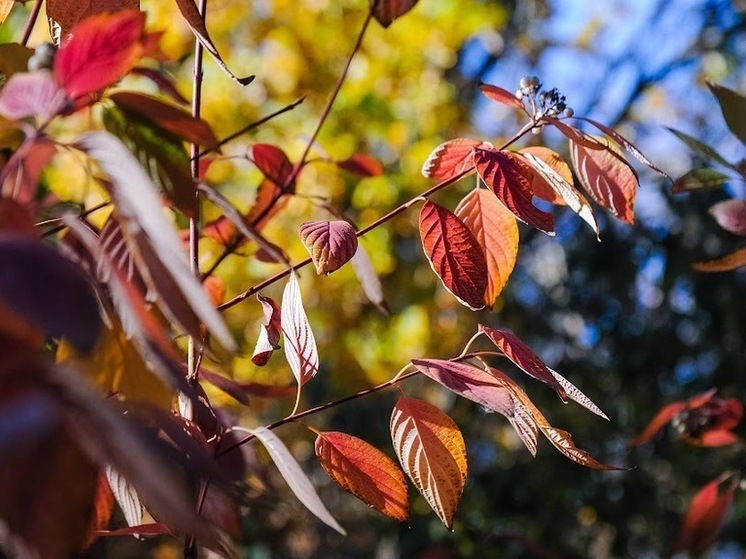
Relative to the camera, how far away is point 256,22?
2.74 metres

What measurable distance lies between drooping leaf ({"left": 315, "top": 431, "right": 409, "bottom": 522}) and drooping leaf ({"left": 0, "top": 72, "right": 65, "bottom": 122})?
28 cm

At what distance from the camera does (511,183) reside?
0.51 m

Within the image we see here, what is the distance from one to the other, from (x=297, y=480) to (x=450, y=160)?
0.87 ft

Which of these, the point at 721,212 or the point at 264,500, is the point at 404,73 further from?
the point at 264,500

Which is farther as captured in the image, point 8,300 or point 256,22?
point 256,22

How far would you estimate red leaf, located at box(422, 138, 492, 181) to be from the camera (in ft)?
1.87

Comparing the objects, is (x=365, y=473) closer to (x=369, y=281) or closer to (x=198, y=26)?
(x=369, y=281)

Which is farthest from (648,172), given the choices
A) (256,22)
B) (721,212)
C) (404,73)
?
(721,212)

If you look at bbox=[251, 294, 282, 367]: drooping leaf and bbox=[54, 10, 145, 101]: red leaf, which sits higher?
bbox=[54, 10, 145, 101]: red leaf

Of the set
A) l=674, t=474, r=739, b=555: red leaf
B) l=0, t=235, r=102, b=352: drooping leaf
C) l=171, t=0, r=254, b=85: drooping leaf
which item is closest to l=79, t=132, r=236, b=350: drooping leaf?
l=0, t=235, r=102, b=352: drooping leaf

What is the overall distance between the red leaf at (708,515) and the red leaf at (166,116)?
2.45 ft

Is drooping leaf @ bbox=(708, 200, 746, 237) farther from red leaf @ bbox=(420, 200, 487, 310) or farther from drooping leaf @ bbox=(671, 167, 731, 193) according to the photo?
red leaf @ bbox=(420, 200, 487, 310)

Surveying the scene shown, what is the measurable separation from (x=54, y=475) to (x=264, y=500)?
0.30ft

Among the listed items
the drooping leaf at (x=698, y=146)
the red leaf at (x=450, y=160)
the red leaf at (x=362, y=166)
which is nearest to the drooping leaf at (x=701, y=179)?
the drooping leaf at (x=698, y=146)
